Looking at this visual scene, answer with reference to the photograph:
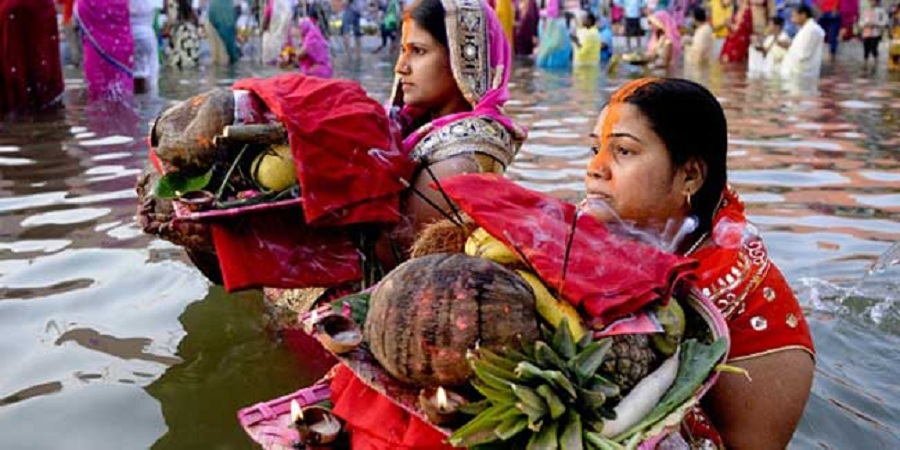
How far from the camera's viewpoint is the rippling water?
10.6ft

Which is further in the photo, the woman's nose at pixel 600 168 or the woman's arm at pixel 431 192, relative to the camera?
the woman's arm at pixel 431 192

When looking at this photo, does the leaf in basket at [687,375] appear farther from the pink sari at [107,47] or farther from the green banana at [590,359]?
the pink sari at [107,47]

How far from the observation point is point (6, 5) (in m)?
9.55

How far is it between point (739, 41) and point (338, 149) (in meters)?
18.3

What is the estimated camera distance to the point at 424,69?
362 cm

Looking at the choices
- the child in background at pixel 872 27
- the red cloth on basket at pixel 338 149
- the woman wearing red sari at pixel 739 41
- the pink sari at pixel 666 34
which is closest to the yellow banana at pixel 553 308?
the red cloth on basket at pixel 338 149

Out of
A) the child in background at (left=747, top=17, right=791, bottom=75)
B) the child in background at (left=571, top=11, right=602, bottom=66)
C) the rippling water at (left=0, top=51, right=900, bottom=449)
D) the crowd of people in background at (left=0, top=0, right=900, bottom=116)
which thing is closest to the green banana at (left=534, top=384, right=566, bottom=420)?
the rippling water at (left=0, top=51, right=900, bottom=449)

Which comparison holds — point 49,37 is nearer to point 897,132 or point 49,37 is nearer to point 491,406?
point 897,132

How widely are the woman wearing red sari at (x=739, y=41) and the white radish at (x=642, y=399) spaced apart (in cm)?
1913

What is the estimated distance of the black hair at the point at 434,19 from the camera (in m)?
3.57

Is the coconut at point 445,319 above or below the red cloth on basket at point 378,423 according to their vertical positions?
above

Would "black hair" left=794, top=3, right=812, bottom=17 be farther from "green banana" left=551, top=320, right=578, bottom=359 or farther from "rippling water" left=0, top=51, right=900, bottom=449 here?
"green banana" left=551, top=320, right=578, bottom=359

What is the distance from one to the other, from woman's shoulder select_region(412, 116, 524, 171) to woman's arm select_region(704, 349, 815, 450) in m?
1.39

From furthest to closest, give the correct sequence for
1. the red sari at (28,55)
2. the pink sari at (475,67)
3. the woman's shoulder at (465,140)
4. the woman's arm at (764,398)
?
the red sari at (28,55) → the pink sari at (475,67) → the woman's shoulder at (465,140) → the woman's arm at (764,398)
